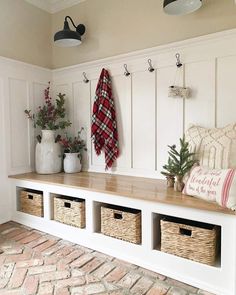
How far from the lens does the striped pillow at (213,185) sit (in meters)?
1.43

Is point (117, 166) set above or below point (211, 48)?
below

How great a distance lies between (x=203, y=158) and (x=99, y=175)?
116cm

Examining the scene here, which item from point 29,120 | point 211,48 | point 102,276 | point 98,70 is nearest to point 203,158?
point 211,48

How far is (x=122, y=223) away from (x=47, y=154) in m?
1.29

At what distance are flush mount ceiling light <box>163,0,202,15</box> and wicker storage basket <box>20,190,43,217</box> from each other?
1.99 meters

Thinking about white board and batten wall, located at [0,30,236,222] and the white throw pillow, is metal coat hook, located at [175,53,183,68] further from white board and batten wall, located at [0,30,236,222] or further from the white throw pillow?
the white throw pillow

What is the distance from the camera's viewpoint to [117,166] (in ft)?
8.77

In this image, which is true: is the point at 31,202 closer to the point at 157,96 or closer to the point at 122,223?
the point at 122,223

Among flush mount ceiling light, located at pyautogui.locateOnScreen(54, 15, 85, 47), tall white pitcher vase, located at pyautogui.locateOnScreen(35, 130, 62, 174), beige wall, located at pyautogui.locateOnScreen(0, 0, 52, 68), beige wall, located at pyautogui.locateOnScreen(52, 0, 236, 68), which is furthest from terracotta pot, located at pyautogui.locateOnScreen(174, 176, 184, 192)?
beige wall, located at pyautogui.locateOnScreen(0, 0, 52, 68)

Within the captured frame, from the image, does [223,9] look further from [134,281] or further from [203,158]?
[134,281]

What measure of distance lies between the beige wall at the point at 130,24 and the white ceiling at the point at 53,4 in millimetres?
53

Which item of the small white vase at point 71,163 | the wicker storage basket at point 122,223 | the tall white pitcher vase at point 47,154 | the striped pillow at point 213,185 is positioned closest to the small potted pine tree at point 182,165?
the striped pillow at point 213,185

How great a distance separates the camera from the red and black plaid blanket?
258cm

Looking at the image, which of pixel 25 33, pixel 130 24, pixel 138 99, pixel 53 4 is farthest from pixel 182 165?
pixel 53 4
